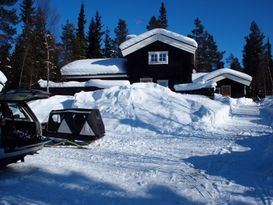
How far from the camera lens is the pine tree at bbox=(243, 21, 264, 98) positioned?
62812mm

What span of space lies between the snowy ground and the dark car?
0.44m

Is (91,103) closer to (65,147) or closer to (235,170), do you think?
(65,147)

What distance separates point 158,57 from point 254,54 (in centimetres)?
4129

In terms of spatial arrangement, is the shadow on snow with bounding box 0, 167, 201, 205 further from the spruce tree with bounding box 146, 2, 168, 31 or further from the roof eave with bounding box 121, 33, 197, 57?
the spruce tree with bounding box 146, 2, 168, 31

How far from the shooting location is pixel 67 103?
1697 cm

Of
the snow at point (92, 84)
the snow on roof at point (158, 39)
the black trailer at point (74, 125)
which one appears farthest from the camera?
the snow on roof at point (158, 39)

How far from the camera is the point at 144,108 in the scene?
50.4 ft

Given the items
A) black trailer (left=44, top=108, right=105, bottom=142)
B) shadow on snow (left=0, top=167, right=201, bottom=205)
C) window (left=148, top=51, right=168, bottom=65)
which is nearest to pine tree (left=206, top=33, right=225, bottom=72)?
Result: window (left=148, top=51, right=168, bottom=65)

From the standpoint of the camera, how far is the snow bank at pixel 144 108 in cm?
1359

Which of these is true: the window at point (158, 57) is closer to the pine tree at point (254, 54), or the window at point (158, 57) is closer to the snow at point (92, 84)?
the snow at point (92, 84)

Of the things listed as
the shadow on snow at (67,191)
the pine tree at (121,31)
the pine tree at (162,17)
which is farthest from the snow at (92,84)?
the pine tree at (162,17)

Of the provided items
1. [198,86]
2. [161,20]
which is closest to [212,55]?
[161,20]

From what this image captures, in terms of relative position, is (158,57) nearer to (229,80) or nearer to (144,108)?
(229,80)

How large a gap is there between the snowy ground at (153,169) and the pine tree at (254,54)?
52720mm
